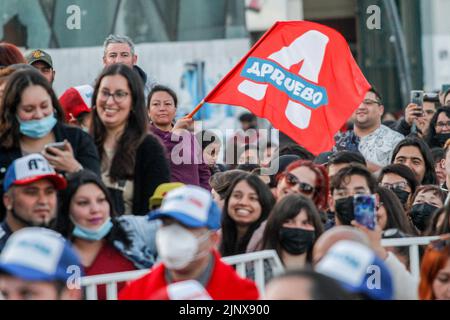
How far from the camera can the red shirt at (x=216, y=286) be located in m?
6.43

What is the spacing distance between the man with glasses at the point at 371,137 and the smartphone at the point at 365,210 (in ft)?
14.3

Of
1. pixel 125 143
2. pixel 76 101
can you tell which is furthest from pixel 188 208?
pixel 76 101

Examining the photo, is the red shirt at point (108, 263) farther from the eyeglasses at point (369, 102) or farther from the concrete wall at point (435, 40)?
the concrete wall at point (435, 40)

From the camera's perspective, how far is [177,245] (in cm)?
631

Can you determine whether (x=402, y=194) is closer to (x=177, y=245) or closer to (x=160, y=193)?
(x=160, y=193)

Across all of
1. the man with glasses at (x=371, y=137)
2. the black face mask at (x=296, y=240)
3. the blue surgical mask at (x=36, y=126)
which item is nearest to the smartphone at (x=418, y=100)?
the man with glasses at (x=371, y=137)

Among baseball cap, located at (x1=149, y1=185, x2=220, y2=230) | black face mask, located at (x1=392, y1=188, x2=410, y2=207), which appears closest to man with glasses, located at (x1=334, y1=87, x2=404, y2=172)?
black face mask, located at (x1=392, y1=188, x2=410, y2=207)

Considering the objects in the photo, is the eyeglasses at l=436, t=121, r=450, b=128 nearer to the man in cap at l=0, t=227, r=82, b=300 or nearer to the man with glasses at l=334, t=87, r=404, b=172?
the man with glasses at l=334, t=87, r=404, b=172

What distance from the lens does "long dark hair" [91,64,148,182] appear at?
8.56 metres

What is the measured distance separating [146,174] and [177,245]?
2289mm

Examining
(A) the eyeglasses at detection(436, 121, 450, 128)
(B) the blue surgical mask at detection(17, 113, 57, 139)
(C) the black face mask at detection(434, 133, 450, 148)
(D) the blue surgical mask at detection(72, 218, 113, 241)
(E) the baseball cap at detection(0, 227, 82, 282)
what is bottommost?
(D) the blue surgical mask at detection(72, 218, 113, 241)

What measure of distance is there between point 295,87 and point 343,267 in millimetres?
6146

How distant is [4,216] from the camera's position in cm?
792
